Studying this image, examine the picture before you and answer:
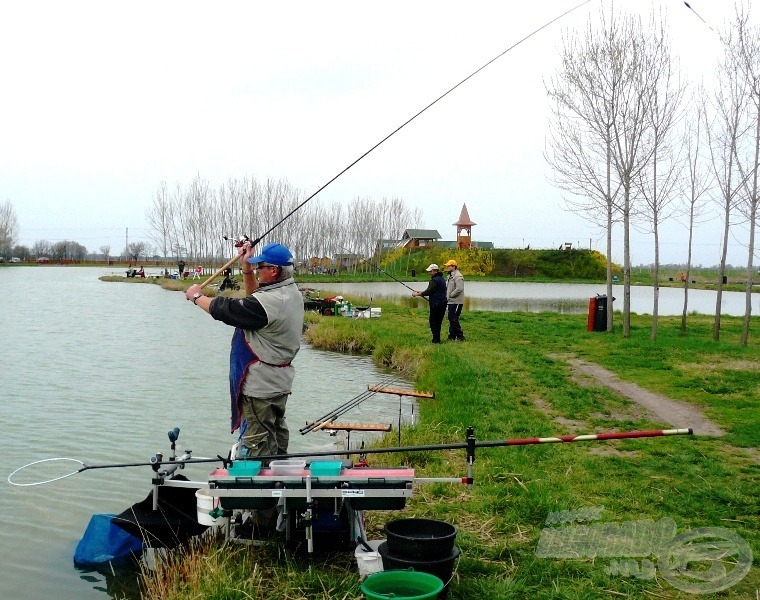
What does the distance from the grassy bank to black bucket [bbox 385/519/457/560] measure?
0.26m

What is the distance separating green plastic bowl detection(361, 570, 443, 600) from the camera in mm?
4152

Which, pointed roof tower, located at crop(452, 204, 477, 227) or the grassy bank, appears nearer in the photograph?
the grassy bank

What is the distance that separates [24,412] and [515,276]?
237 ft

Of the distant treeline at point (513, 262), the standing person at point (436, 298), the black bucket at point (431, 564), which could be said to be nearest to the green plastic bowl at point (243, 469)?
the black bucket at point (431, 564)

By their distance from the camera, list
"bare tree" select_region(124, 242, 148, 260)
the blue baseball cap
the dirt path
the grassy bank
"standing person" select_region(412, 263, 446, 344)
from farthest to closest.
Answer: "bare tree" select_region(124, 242, 148, 260), "standing person" select_region(412, 263, 446, 344), the dirt path, the blue baseball cap, the grassy bank

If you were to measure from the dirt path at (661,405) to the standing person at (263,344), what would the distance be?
17.9ft

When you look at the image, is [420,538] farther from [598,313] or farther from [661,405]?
[598,313]

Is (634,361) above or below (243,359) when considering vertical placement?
below

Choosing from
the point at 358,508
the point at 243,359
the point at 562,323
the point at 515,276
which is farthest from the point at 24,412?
the point at 515,276

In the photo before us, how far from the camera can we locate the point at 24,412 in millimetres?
11469

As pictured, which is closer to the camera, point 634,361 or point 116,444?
→ point 116,444

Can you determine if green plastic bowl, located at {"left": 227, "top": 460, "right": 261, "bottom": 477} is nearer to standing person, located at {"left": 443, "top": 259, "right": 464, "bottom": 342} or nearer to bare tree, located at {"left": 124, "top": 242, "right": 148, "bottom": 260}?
standing person, located at {"left": 443, "top": 259, "right": 464, "bottom": 342}

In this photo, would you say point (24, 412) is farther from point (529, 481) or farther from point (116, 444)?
point (529, 481)

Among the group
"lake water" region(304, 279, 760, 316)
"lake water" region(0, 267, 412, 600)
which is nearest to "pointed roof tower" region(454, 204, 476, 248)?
"lake water" region(304, 279, 760, 316)
